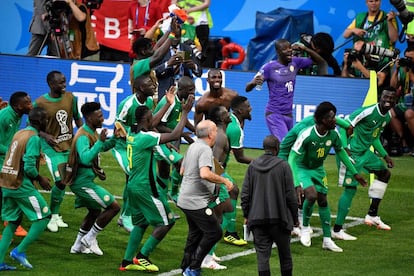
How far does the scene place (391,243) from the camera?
1573cm

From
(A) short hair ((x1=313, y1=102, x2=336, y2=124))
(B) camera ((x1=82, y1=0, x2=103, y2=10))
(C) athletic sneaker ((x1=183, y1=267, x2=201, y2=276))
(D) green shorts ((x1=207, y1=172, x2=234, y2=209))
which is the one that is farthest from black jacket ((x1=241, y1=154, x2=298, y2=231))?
(B) camera ((x1=82, y1=0, x2=103, y2=10))

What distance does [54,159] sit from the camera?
15.5 meters

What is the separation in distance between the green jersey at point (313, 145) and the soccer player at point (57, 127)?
10.1 ft

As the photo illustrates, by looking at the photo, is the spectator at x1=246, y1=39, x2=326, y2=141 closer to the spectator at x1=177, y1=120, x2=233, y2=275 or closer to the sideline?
the sideline

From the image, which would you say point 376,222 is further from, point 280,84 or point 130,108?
point 130,108

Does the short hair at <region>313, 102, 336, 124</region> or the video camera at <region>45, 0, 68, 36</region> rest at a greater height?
the video camera at <region>45, 0, 68, 36</region>

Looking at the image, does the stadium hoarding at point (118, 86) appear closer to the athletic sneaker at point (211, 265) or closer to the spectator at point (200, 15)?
the spectator at point (200, 15)

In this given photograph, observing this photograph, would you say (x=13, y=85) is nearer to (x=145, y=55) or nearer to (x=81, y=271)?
(x=145, y=55)

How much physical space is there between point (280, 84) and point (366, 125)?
65.4 inches

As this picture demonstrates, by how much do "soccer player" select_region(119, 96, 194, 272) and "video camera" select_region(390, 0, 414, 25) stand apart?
8.89m

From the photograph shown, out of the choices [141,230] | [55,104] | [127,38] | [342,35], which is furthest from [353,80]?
[141,230]

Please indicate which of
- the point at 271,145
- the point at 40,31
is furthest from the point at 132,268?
the point at 40,31

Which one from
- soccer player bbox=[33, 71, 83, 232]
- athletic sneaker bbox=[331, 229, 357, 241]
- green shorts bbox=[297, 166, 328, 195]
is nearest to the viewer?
green shorts bbox=[297, 166, 328, 195]

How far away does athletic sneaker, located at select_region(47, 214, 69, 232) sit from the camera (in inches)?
619
